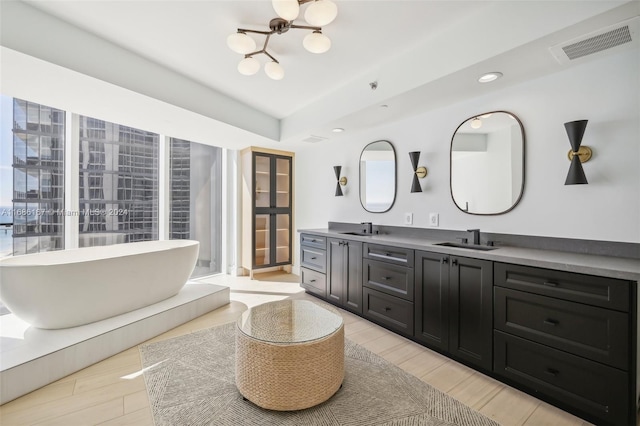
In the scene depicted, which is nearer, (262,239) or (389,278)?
(389,278)

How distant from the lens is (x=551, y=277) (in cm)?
172

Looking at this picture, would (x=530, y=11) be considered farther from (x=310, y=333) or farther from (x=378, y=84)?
(x=310, y=333)

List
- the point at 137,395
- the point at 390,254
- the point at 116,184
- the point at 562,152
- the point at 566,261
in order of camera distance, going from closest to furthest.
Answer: the point at 566,261 < the point at 137,395 < the point at 562,152 < the point at 390,254 < the point at 116,184

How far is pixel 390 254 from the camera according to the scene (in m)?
2.75

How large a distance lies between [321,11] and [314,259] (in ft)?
9.33

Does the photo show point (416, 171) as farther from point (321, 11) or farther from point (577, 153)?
point (321, 11)

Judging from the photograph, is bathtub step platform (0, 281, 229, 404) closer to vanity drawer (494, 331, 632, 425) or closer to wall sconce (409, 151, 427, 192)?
wall sconce (409, 151, 427, 192)

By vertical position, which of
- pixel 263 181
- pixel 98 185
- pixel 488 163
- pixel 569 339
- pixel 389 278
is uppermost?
pixel 263 181

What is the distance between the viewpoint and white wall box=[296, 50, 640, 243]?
6.06 feet

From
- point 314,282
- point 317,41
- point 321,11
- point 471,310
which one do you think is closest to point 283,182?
point 314,282

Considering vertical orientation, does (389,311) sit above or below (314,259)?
below

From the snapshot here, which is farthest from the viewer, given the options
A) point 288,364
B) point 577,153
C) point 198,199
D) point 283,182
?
point 283,182

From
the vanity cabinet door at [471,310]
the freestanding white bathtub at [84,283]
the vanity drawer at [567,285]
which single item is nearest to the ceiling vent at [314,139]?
the freestanding white bathtub at [84,283]

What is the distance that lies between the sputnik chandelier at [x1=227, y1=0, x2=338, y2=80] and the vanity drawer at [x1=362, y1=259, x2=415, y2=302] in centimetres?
201
